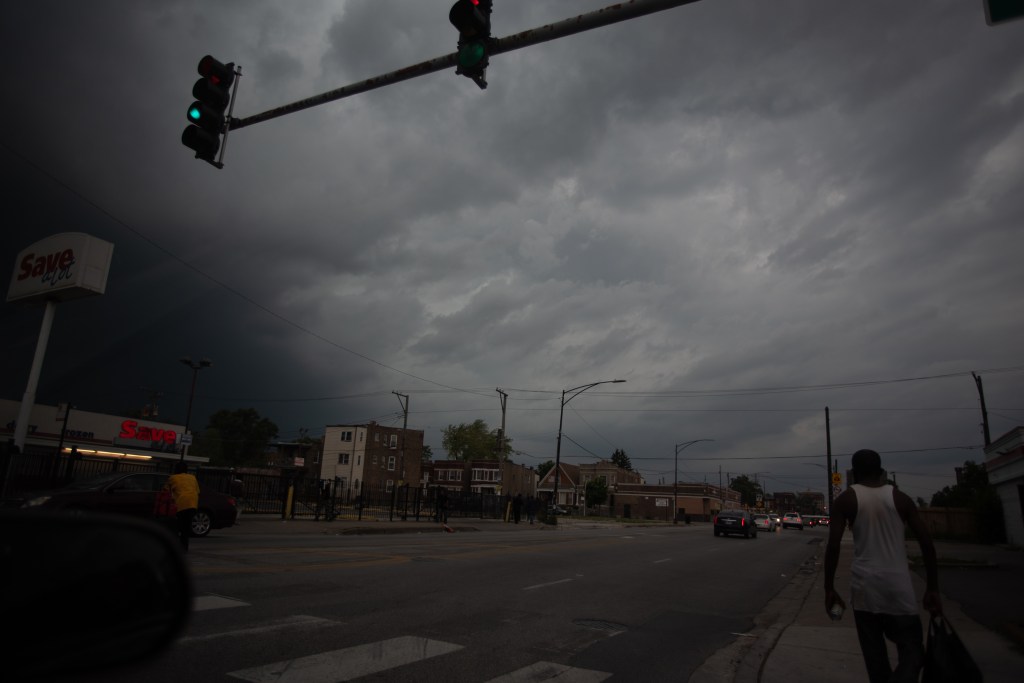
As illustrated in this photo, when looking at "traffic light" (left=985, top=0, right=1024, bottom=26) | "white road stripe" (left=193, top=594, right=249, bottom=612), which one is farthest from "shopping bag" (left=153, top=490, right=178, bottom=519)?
"traffic light" (left=985, top=0, right=1024, bottom=26)

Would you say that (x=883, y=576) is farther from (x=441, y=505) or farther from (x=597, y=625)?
(x=441, y=505)

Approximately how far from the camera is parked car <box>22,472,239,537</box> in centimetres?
1327

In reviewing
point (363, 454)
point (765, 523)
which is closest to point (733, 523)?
point (765, 523)

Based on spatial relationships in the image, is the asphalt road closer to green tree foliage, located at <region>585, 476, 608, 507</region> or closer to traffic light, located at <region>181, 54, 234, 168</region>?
traffic light, located at <region>181, 54, 234, 168</region>

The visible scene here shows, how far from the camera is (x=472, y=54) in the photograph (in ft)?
23.5

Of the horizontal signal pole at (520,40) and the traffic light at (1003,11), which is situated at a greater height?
the horizontal signal pole at (520,40)

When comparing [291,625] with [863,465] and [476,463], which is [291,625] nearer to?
[863,465]

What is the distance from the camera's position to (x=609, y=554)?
18875mm

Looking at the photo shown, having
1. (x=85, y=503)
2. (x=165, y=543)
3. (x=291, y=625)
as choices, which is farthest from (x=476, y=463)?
(x=165, y=543)

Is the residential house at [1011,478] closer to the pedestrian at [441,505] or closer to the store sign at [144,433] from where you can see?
the pedestrian at [441,505]

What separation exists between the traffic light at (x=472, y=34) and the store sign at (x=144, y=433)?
4786 cm

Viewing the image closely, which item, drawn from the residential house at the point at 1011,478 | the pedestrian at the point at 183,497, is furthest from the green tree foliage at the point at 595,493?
the pedestrian at the point at 183,497

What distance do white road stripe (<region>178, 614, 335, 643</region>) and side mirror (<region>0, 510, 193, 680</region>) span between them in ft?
17.6

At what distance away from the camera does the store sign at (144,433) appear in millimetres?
46250
